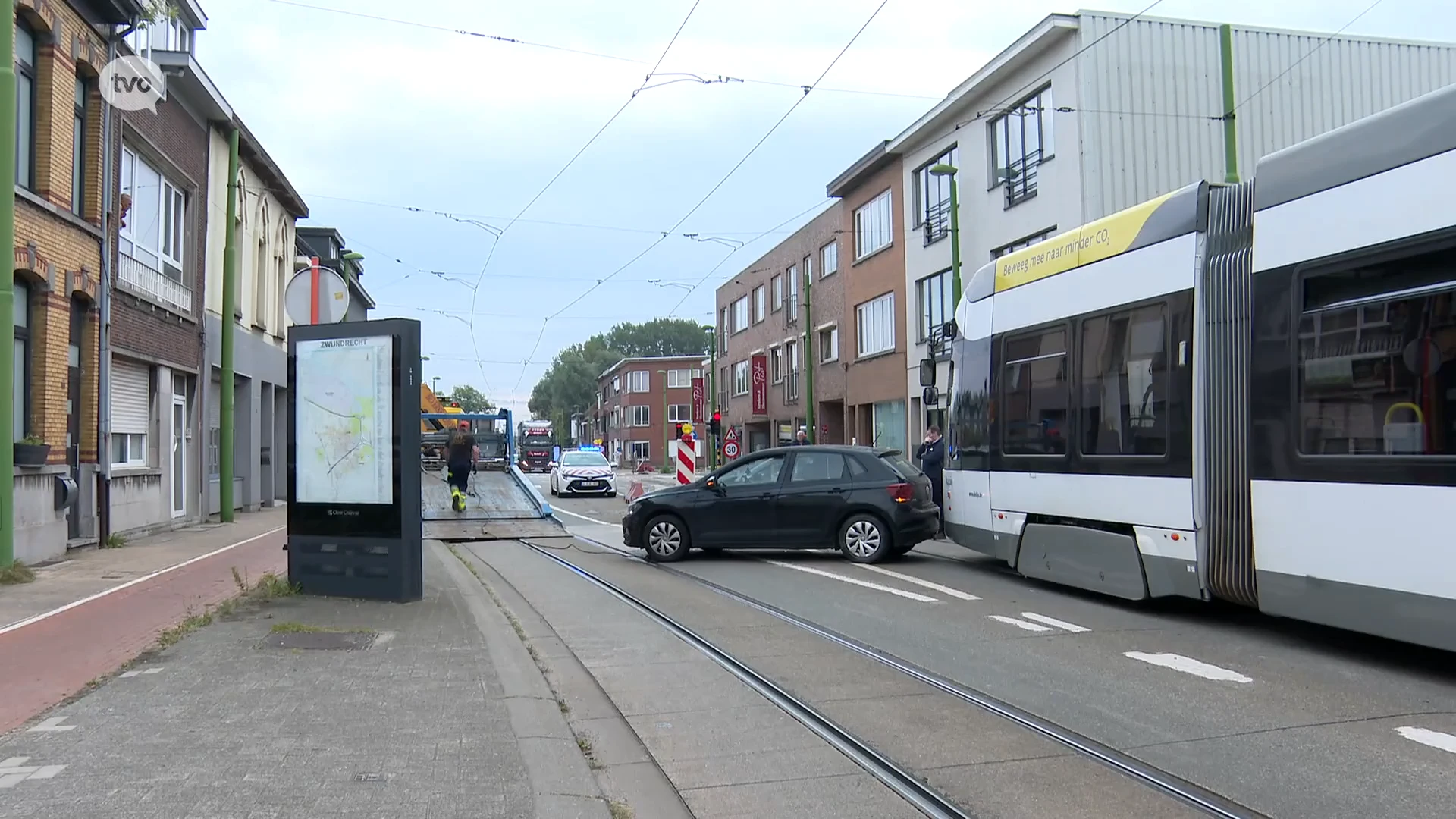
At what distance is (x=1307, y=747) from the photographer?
17.2 feet

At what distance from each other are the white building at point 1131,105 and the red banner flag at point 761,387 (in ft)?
63.5

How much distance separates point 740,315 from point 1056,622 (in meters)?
41.0

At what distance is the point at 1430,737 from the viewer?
5348mm

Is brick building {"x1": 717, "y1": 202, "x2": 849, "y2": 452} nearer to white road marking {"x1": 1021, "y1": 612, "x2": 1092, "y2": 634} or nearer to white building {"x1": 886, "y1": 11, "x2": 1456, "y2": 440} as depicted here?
white building {"x1": 886, "y1": 11, "x2": 1456, "y2": 440}

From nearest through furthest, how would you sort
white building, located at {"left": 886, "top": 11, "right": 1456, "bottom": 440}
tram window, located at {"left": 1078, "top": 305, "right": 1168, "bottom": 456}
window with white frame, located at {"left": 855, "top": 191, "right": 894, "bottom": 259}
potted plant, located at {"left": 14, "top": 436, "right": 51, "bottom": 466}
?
tram window, located at {"left": 1078, "top": 305, "right": 1168, "bottom": 456} < potted plant, located at {"left": 14, "top": 436, "right": 51, "bottom": 466} < white building, located at {"left": 886, "top": 11, "right": 1456, "bottom": 440} < window with white frame, located at {"left": 855, "top": 191, "right": 894, "bottom": 259}

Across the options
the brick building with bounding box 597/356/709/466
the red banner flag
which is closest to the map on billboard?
the red banner flag

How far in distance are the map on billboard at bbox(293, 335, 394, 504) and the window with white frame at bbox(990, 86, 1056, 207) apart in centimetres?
1629

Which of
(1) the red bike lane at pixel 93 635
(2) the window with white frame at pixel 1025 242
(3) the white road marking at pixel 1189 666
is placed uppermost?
(2) the window with white frame at pixel 1025 242

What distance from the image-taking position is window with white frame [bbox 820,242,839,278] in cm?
3544

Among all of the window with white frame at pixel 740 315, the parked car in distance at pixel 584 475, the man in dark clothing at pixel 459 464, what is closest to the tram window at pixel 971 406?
the man in dark clothing at pixel 459 464

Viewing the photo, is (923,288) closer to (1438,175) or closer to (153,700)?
(1438,175)

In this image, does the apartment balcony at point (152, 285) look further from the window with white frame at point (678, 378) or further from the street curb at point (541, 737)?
the window with white frame at point (678, 378)

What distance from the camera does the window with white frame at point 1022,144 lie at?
21922 millimetres

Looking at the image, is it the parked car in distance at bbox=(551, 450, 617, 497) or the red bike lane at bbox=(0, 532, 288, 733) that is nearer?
the red bike lane at bbox=(0, 532, 288, 733)
